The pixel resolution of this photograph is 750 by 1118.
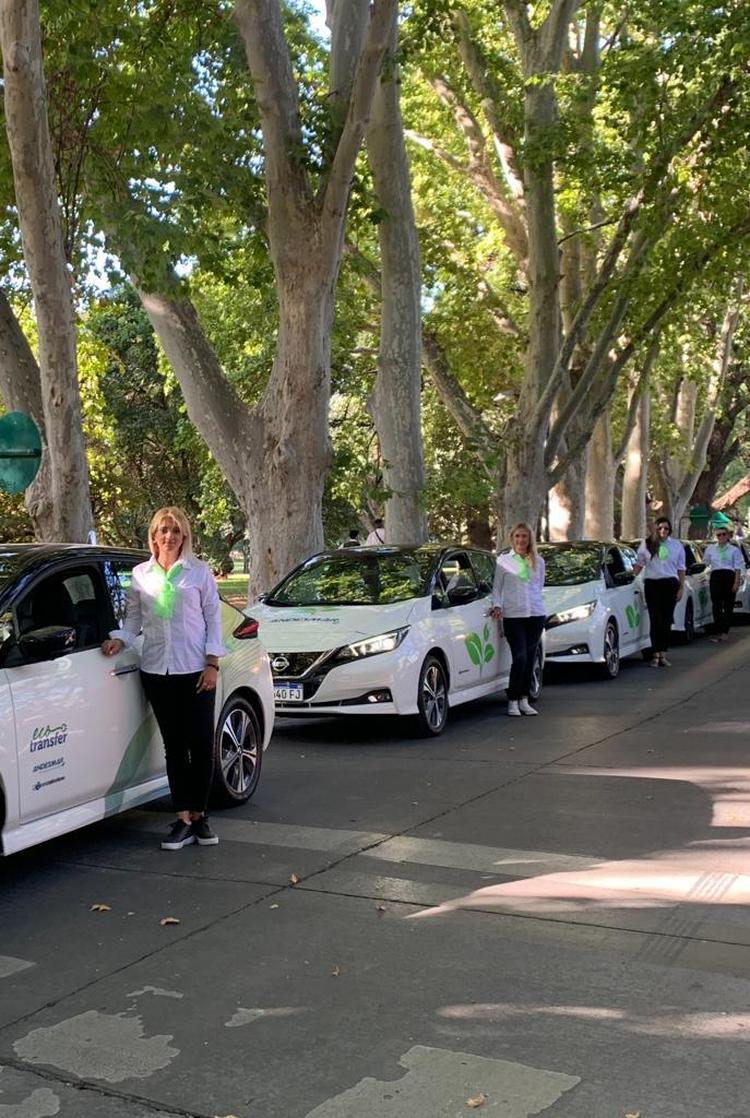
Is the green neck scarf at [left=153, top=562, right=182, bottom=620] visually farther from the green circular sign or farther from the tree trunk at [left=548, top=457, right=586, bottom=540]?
the tree trunk at [left=548, top=457, right=586, bottom=540]

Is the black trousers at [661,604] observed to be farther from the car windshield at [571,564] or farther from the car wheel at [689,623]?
the car wheel at [689,623]

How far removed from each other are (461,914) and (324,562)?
6.63 m

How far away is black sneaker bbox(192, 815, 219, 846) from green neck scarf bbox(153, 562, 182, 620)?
112cm

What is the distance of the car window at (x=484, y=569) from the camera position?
480 inches

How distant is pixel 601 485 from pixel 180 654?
2518 centimetres

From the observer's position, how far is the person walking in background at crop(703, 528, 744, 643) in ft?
59.9

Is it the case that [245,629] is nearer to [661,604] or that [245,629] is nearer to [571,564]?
[571,564]

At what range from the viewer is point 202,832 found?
699cm

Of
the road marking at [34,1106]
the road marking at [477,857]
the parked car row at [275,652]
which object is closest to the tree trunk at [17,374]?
the parked car row at [275,652]

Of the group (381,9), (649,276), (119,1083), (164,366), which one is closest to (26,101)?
(381,9)

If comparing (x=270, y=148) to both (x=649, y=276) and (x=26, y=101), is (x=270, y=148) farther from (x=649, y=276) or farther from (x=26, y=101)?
(x=649, y=276)

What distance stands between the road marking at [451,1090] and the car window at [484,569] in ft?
26.8

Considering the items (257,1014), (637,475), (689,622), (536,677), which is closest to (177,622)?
(257,1014)

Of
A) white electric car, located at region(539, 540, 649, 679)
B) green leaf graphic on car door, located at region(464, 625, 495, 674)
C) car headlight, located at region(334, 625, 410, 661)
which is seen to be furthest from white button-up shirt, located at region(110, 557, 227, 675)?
white electric car, located at region(539, 540, 649, 679)
